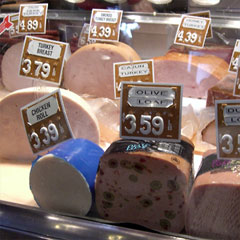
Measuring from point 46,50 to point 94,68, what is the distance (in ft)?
1.58

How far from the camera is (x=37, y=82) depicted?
1.22 m

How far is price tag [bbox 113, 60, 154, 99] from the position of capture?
117 centimetres

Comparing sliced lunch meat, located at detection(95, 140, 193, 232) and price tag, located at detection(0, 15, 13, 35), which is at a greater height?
price tag, located at detection(0, 15, 13, 35)

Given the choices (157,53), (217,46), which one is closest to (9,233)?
(157,53)

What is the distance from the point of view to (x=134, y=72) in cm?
120

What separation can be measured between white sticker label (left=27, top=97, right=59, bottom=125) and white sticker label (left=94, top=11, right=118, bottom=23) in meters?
0.63

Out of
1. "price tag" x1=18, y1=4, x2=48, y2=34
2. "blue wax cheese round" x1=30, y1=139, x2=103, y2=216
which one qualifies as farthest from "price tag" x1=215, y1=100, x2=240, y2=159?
"price tag" x1=18, y1=4, x2=48, y2=34

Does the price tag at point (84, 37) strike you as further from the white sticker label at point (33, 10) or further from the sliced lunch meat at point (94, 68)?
the white sticker label at point (33, 10)

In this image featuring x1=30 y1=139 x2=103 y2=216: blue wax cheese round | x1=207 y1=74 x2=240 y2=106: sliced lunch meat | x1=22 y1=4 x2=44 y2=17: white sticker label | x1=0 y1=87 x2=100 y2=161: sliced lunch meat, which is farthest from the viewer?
x1=22 y1=4 x2=44 y2=17: white sticker label

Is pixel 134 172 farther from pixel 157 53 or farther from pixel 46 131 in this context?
pixel 157 53

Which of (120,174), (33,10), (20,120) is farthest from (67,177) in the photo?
(33,10)

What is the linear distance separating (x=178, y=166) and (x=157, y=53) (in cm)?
93

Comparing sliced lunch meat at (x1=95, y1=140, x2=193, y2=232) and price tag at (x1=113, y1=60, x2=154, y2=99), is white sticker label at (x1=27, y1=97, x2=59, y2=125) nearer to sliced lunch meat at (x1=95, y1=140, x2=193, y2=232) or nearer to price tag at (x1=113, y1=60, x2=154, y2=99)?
sliced lunch meat at (x1=95, y1=140, x2=193, y2=232)

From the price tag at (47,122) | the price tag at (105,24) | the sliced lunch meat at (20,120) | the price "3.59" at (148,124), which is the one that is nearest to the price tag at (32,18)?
the price tag at (105,24)
